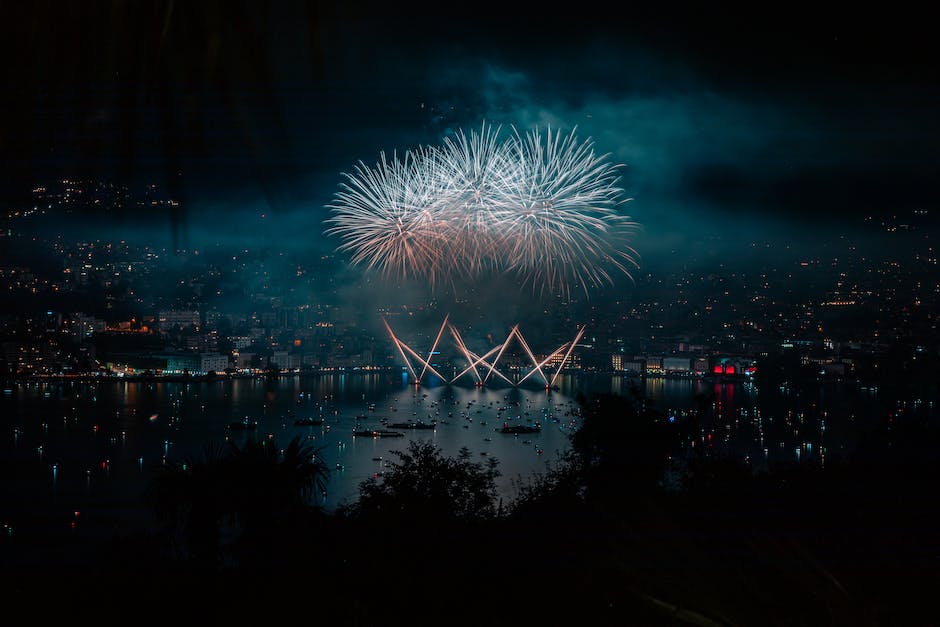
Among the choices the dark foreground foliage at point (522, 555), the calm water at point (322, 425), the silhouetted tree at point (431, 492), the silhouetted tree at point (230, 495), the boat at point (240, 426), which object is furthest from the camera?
the boat at point (240, 426)

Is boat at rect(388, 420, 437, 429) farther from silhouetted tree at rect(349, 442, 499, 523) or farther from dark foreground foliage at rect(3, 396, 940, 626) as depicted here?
silhouetted tree at rect(349, 442, 499, 523)

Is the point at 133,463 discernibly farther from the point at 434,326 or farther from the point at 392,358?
the point at 434,326

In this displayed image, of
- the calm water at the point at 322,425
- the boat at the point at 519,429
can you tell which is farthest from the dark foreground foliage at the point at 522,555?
the boat at the point at 519,429

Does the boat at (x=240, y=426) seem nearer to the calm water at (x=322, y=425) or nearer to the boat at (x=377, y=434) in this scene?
the calm water at (x=322, y=425)

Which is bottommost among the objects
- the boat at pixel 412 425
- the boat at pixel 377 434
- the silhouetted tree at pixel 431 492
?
the boat at pixel 377 434

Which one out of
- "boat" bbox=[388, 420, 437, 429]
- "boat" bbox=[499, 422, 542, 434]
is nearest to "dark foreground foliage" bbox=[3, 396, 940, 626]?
"boat" bbox=[499, 422, 542, 434]

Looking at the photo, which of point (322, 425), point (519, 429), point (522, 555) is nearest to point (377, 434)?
point (322, 425)

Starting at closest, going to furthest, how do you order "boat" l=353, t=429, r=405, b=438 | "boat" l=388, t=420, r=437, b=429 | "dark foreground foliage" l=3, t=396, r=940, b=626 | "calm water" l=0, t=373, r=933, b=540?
1. "dark foreground foliage" l=3, t=396, r=940, b=626
2. "calm water" l=0, t=373, r=933, b=540
3. "boat" l=353, t=429, r=405, b=438
4. "boat" l=388, t=420, r=437, b=429

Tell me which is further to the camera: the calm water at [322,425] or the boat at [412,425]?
the boat at [412,425]
